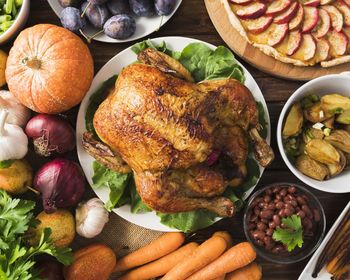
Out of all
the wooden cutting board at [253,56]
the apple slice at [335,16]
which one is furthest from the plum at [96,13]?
the apple slice at [335,16]

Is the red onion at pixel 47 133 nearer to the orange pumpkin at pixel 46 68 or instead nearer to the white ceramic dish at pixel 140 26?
the orange pumpkin at pixel 46 68

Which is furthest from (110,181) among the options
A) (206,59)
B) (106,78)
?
(206,59)

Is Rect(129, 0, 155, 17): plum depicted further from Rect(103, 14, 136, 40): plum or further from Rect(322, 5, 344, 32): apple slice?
Rect(322, 5, 344, 32): apple slice

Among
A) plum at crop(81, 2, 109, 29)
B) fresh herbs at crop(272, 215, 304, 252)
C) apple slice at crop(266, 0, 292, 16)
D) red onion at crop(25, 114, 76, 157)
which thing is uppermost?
plum at crop(81, 2, 109, 29)

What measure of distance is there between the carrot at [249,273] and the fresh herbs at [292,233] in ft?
0.87

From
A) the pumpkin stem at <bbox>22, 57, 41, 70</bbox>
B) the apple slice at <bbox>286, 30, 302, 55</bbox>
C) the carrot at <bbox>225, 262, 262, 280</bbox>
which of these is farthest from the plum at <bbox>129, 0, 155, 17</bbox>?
the carrot at <bbox>225, 262, 262, 280</bbox>

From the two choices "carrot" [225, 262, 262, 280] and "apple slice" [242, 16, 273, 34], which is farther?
"carrot" [225, 262, 262, 280]

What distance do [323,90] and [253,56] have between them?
31 cm

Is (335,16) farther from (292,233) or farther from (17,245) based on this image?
(17,245)

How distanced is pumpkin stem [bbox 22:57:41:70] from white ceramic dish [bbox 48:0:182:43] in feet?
0.99

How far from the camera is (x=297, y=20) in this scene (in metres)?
2.40

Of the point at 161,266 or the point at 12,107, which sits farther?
the point at 161,266

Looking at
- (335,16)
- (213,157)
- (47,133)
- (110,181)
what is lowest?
(110,181)

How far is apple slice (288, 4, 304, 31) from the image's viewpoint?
2396 mm
